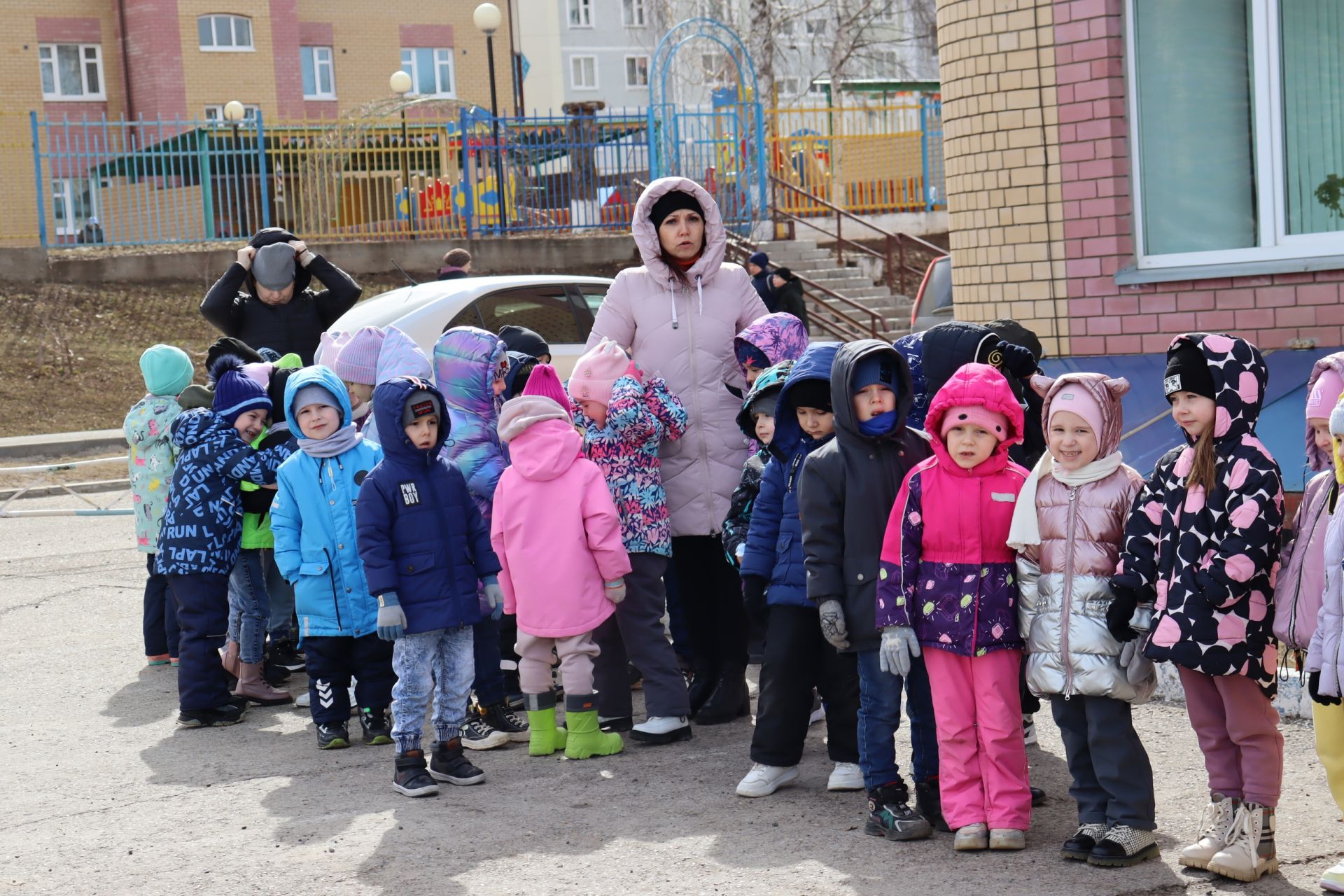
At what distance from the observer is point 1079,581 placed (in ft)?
14.6

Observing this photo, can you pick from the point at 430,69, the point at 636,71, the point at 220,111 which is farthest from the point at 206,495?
the point at 636,71

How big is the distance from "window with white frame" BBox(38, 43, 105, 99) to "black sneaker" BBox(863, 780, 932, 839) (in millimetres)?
40181

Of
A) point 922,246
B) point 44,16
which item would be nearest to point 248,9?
point 44,16

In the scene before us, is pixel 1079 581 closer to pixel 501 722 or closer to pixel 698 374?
pixel 698 374

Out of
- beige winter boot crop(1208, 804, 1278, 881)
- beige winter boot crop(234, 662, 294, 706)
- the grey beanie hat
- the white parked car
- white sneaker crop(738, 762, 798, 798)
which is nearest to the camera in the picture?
beige winter boot crop(1208, 804, 1278, 881)

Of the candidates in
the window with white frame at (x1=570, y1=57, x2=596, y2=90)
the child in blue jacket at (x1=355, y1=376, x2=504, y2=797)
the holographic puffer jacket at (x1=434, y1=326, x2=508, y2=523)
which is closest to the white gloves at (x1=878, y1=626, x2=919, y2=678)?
the child in blue jacket at (x1=355, y1=376, x2=504, y2=797)

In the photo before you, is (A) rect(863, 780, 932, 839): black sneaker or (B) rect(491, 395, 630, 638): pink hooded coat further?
(B) rect(491, 395, 630, 638): pink hooded coat

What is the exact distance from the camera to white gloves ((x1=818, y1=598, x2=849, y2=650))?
15.8 ft

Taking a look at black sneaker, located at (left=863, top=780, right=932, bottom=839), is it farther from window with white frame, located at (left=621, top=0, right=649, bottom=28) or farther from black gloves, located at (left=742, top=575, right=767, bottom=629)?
window with white frame, located at (left=621, top=0, right=649, bottom=28)

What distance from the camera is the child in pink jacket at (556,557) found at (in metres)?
5.79

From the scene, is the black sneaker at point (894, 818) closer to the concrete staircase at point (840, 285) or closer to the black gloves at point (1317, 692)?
the black gloves at point (1317, 692)

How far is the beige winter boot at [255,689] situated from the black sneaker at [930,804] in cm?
341

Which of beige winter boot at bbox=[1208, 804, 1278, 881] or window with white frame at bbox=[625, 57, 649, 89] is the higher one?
window with white frame at bbox=[625, 57, 649, 89]

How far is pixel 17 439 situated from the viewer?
17141 mm
